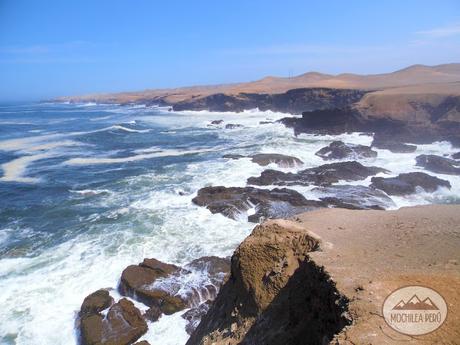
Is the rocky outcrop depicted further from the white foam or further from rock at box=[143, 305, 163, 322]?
rock at box=[143, 305, 163, 322]

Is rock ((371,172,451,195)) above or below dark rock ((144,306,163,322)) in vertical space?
above

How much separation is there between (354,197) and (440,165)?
8932mm

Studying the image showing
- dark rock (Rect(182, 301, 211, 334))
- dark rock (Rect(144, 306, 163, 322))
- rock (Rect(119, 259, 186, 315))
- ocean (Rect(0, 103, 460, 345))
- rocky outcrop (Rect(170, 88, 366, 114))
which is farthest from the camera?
rocky outcrop (Rect(170, 88, 366, 114))

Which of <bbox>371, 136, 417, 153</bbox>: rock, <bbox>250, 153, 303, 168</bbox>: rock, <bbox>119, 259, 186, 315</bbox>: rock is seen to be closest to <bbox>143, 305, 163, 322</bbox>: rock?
<bbox>119, 259, 186, 315</bbox>: rock

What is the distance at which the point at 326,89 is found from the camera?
56781 mm

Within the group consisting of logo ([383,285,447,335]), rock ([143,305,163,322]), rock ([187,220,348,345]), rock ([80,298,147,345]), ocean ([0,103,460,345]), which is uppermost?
logo ([383,285,447,335])

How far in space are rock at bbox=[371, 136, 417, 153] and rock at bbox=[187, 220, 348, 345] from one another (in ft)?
80.6

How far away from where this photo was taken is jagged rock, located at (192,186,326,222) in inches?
652

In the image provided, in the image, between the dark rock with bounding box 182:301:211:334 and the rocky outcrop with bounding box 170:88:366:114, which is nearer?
the dark rock with bounding box 182:301:211:334

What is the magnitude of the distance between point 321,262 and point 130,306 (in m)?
6.71

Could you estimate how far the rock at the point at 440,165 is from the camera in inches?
899

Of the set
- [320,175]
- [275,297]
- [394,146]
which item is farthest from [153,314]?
[394,146]

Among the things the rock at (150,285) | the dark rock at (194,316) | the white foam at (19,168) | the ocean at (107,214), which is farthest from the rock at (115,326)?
the white foam at (19,168)

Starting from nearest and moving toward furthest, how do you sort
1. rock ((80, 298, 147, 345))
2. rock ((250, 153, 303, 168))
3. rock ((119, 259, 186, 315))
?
1. rock ((80, 298, 147, 345))
2. rock ((119, 259, 186, 315))
3. rock ((250, 153, 303, 168))
